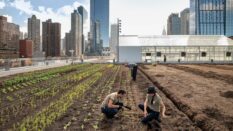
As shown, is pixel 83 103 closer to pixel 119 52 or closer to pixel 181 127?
pixel 181 127

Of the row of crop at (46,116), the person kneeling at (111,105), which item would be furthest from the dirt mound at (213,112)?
the row of crop at (46,116)

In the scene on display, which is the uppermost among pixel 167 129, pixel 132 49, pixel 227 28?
pixel 227 28

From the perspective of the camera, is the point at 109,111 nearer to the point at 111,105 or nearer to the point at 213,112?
the point at 111,105

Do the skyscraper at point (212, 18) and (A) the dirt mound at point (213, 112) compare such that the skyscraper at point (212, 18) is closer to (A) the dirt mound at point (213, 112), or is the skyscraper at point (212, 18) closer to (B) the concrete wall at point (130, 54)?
(B) the concrete wall at point (130, 54)

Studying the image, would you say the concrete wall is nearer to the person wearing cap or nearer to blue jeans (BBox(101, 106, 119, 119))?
blue jeans (BBox(101, 106, 119, 119))

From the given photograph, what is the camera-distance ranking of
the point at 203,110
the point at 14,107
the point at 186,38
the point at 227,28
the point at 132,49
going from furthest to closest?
1. the point at 227,28
2. the point at 186,38
3. the point at 132,49
4. the point at 14,107
5. the point at 203,110

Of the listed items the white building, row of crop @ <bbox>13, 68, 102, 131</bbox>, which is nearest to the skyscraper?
the white building

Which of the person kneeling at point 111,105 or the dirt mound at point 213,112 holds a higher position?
the person kneeling at point 111,105

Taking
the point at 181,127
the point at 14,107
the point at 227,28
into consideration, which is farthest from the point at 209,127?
the point at 227,28

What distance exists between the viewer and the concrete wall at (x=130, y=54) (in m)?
77.0

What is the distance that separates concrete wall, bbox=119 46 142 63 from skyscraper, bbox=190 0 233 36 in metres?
129

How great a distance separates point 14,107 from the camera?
15492mm

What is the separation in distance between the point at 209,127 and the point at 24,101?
429 inches

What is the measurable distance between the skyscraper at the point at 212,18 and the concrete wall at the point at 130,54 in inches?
5062
